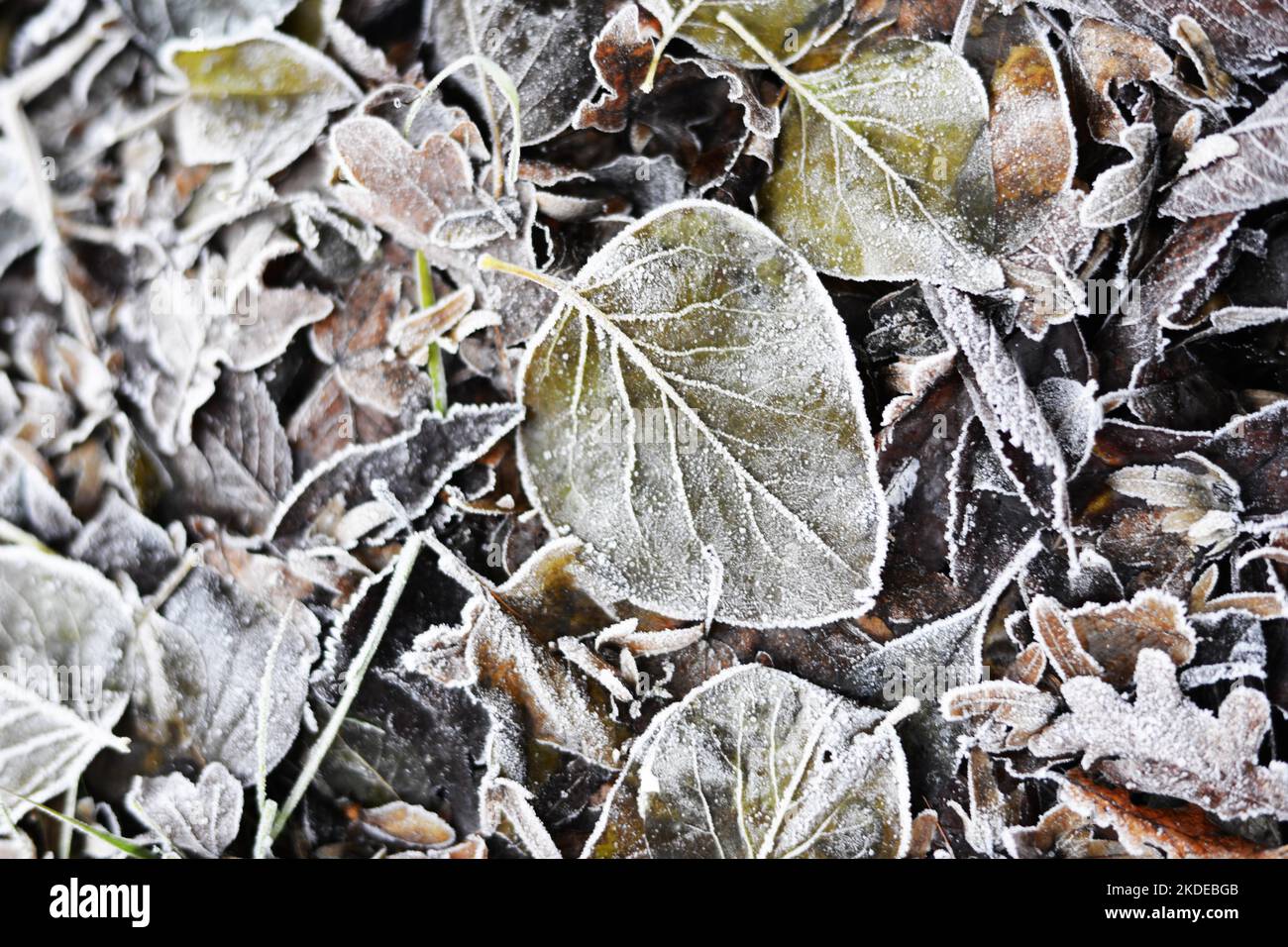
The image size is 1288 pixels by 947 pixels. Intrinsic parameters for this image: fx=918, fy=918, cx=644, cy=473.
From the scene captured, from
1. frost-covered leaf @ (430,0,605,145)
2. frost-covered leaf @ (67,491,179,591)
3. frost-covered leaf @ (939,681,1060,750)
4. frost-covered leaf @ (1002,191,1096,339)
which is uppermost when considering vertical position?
frost-covered leaf @ (430,0,605,145)

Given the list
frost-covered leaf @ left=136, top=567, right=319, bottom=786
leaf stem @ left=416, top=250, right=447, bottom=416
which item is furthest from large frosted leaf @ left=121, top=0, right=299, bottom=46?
Answer: frost-covered leaf @ left=136, top=567, right=319, bottom=786

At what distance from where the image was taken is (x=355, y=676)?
0.37 meters

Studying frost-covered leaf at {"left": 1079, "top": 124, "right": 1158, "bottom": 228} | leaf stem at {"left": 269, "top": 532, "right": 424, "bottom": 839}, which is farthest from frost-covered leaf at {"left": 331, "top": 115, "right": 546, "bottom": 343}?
frost-covered leaf at {"left": 1079, "top": 124, "right": 1158, "bottom": 228}

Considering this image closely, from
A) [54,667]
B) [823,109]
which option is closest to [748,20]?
[823,109]

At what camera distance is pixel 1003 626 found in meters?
0.36

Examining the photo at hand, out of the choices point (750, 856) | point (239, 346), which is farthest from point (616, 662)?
point (239, 346)

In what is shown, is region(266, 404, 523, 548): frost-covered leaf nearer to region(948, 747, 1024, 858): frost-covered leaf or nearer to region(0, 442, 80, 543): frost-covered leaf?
region(0, 442, 80, 543): frost-covered leaf

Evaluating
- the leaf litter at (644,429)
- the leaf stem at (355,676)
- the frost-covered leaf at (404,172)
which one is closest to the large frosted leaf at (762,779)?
the leaf litter at (644,429)

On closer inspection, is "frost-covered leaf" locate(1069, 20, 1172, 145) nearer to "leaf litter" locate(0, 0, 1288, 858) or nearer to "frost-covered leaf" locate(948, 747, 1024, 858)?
"leaf litter" locate(0, 0, 1288, 858)

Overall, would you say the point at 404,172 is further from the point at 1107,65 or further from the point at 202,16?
the point at 1107,65

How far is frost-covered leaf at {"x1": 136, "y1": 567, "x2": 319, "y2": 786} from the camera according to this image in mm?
375

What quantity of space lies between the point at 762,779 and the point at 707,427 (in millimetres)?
141

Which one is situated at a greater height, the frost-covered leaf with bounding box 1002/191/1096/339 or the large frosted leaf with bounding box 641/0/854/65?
the large frosted leaf with bounding box 641/0/854/65
